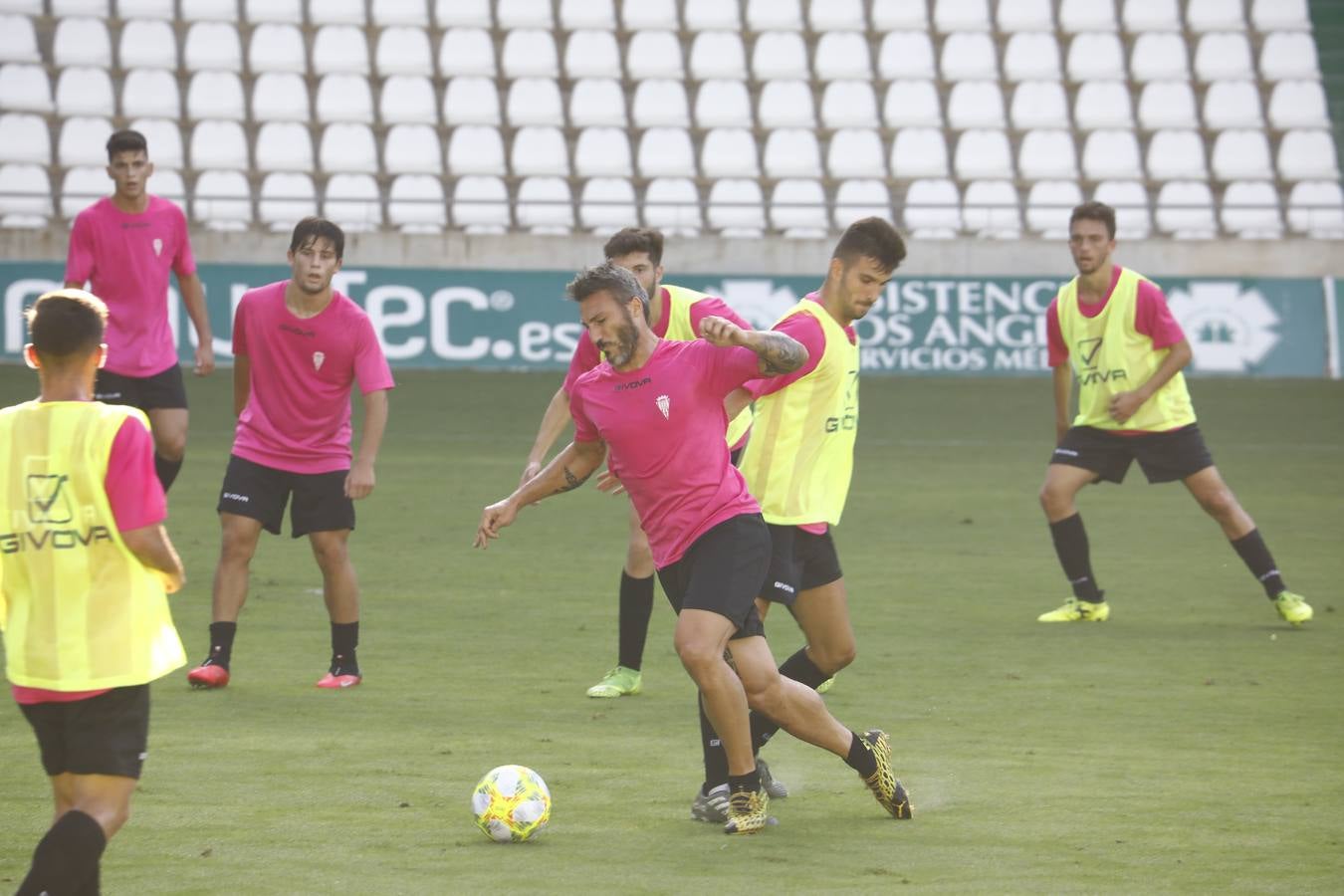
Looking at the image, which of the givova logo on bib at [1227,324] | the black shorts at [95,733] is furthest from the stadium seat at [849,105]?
the black shorts at [95,733]

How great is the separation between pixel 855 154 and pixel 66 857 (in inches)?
923

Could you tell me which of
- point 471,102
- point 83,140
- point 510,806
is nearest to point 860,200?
point 471,102

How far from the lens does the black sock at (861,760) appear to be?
590 centimetres

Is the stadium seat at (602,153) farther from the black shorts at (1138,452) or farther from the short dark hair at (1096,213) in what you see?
the short dark hair at (1096,213)

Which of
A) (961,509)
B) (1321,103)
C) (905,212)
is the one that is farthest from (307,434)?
(1321,103)

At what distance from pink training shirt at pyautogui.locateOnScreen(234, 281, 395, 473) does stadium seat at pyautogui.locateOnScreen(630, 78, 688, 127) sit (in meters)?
18.8

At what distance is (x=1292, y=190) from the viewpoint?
26562 millimetres

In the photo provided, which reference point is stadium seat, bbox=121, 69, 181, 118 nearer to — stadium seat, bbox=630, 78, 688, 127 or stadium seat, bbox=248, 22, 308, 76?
stadium seat, bbox=248, 22, 308, 76

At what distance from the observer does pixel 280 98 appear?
85.7 feet

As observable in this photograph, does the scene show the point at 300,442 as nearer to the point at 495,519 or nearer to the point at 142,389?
the point at 142,389

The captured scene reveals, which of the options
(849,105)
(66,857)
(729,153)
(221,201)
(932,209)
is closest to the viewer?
(66,857)

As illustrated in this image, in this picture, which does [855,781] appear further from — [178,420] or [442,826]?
[178,420]

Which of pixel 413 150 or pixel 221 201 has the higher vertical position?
pixel 413 150

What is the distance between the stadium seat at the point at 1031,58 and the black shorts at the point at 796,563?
2289cm
